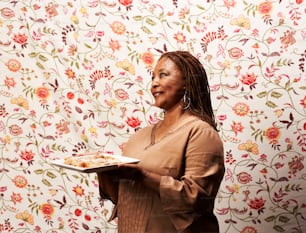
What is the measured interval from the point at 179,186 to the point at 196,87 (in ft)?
0.62

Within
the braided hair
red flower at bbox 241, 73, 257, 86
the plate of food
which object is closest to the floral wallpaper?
red flower at bbox 241, 73, 257, 86

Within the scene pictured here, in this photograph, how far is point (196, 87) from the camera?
1011mm

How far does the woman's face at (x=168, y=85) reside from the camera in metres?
1.01

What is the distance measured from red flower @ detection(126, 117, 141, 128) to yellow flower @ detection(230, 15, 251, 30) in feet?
1.06

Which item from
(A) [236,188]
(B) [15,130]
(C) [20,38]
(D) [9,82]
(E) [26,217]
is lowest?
(E) [26,217]

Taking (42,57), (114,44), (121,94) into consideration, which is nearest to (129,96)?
(121,94)

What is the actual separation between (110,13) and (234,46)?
12.5 inches

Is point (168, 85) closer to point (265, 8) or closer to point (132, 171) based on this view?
point (132, 171)

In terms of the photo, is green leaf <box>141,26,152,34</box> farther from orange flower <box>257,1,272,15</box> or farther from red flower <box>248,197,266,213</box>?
red flower <box>248,197,266,213</box>

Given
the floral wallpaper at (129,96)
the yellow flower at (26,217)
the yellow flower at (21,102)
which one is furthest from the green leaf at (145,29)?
the yellow flower at (26,217)

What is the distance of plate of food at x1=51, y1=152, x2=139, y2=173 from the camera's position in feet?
3.01

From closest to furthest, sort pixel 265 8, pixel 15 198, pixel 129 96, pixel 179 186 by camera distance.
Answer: pixel 179 186
pixel 265 8
pixel 129 96
pixel 15 198

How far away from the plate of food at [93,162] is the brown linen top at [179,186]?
41 mm

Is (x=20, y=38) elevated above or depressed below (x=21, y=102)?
above
